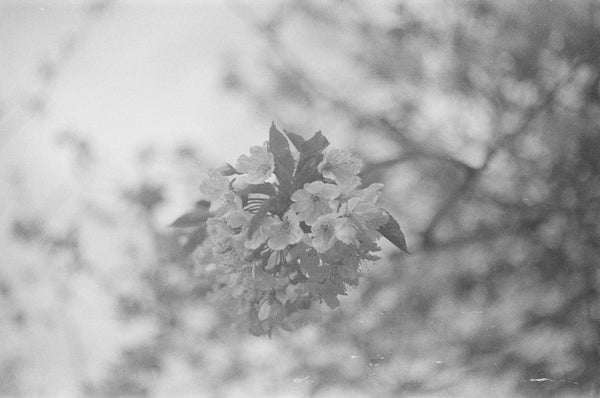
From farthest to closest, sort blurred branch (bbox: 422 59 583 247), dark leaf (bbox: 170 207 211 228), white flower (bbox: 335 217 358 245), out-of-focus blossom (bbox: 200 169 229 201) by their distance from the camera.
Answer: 1. blurred branch (bbox: 422 59 583 247)
2. dark leaf (bbox: 170 207 211 228)
3. out-of-focus blossom (bbox: 200 169 229 201)
4. white flower (bbox: 335 217 358 245)

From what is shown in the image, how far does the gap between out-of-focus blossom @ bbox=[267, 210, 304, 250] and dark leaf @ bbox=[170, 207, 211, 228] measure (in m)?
0.28

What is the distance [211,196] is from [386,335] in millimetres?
1346

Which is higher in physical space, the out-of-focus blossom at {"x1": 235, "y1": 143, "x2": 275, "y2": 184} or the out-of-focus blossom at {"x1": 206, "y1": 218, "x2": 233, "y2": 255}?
the out-of-focus blossom at {"x1": 235, "y1": 143, "x2": 275, "y2": 184}

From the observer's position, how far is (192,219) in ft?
3.55

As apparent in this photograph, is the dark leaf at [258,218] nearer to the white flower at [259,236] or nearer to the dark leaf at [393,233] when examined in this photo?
the white flower at [259,236]

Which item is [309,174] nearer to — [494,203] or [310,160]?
[310,160]

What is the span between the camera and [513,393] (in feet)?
5.73

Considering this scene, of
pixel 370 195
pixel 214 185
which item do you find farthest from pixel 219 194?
pixel 370 195

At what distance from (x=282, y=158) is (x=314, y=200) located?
9cm

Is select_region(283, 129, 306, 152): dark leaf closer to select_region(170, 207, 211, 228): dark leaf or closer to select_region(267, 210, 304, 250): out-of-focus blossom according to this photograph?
select_region(267, 210, 304, 250): out-of-focus blossom

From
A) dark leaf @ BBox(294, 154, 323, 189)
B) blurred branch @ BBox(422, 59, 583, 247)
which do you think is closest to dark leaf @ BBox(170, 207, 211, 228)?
dark leaf @ BBox(294, 154, 323, 189)

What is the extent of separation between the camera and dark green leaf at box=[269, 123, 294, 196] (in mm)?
875

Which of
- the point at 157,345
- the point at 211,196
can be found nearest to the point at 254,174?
the point at 211,196

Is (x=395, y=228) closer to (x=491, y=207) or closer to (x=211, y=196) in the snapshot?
(x=211, y=196)
